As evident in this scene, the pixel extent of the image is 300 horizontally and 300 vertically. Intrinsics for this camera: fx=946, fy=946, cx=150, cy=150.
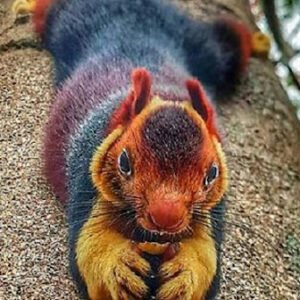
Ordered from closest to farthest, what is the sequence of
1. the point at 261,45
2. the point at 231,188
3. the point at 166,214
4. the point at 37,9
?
the point at 166,214 → the point at 231,188 → the point at 37,9 → the point at 261,45

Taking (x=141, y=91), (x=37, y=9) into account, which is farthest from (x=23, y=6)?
(x=141, y=91)

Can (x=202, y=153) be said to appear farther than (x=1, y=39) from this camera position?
Answer: No

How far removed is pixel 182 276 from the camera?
2.90ft

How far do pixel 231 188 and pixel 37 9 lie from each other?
432 mm

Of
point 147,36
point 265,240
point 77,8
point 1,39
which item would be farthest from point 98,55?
point 1,39

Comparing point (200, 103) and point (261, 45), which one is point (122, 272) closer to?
point (200, 103)

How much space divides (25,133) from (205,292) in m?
0.59

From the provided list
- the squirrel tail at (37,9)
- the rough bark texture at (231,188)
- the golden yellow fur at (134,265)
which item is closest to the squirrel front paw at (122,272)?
the golden yellow fur at (134,265)

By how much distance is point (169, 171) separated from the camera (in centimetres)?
82

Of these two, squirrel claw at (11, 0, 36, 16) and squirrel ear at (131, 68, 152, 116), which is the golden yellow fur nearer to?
squirrel ear at (131, 68, 152, 116)

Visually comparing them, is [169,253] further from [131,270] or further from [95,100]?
[95,100]

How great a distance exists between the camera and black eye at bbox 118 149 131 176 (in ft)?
2.76

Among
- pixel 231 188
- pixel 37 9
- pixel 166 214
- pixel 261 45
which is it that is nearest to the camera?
pixel 166 214

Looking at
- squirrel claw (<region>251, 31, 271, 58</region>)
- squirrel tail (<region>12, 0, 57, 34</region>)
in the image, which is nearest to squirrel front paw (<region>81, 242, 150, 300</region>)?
squirrel tail (<region>12, 0, 57, 34</region>)
